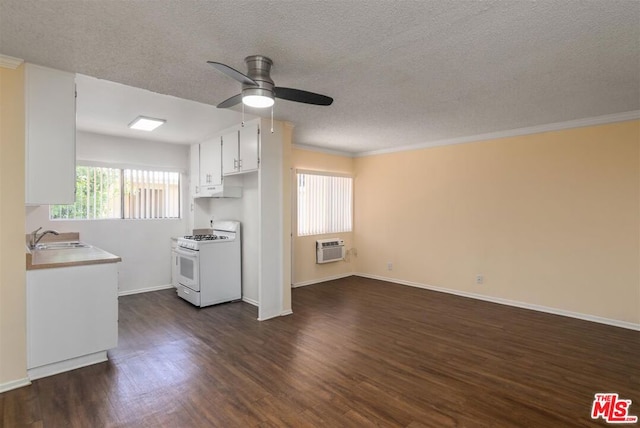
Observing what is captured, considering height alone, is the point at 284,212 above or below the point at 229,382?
above

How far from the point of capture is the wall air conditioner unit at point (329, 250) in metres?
6.16

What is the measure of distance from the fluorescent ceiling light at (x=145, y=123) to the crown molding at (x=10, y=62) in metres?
1.55

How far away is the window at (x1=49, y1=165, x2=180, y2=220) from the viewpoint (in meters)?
4.89

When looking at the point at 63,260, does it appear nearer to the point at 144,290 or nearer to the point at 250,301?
the point at 250,301

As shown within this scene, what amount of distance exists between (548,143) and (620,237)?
1.44 meters

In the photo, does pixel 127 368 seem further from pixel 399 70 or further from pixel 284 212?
pixel 399 70

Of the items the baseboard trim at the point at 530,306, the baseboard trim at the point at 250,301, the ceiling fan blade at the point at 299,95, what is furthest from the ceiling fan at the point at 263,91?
the baseboard trim at the point at 530,306

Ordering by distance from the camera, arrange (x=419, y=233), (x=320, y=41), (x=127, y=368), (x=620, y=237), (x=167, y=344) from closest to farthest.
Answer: (x=320, y=41), (x=127, y=368), (x=167, y=344), (x=620, y=237), (x=419, y=233)

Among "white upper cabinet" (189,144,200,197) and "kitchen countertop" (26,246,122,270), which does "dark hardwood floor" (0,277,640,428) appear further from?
"white upper cabinet" (189,144,200,197)

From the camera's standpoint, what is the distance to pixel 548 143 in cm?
445

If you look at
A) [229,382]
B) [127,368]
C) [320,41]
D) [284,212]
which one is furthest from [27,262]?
[320,41]

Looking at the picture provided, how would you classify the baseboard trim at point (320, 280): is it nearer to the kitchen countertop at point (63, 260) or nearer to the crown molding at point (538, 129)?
the crown molding at point (538, 129)

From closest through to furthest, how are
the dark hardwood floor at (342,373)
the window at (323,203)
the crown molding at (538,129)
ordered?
1. the dark hardwood floor at (342,373)
2. the crown molding at (538,129)
3. the window at (323,203)

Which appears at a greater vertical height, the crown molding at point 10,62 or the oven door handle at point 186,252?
the crown molding at point 10,62
